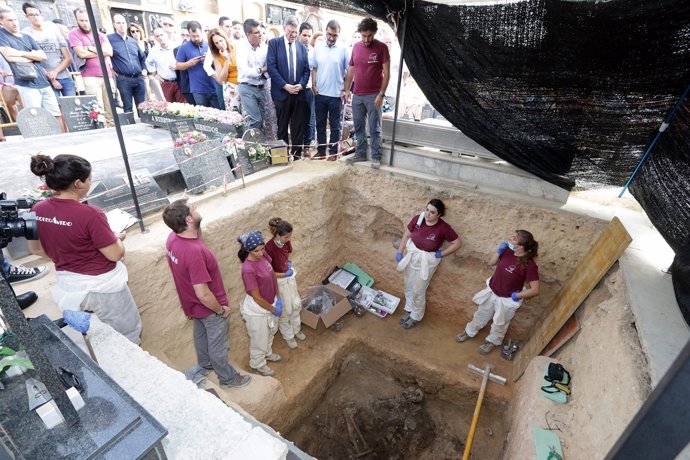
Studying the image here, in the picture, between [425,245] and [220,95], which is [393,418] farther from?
[220,95]

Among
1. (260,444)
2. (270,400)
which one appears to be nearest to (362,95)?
(270,400)

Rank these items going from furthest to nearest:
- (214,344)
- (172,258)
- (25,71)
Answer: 1. (25,71)
2. (214,344)
3. (172,258)

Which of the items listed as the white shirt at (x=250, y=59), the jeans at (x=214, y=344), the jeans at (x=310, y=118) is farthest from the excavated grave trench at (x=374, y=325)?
the white shirt at (x=250, y=59)

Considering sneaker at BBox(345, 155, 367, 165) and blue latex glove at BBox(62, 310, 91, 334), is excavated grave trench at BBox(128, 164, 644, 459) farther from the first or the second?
blue latex glove at BBox(62, 310, 91, 334)

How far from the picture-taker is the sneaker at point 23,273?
10.3ft

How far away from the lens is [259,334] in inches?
167

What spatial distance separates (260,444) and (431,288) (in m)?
4.53

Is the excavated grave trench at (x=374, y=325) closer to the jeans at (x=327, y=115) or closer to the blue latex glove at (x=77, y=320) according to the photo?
the jeans at (x=327, y=115)

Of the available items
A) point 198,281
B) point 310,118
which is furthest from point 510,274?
point 310,118

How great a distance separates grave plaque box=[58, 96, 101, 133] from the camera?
700cm

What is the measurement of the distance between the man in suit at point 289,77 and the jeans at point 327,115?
0.78 feet

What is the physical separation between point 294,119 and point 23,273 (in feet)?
14.4

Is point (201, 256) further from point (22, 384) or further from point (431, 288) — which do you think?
point (431, 288)

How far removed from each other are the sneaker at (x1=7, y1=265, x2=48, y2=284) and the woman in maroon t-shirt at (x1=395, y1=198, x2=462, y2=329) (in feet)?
13.2
